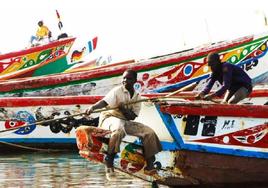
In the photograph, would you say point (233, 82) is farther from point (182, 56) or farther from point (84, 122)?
point (182, 56)

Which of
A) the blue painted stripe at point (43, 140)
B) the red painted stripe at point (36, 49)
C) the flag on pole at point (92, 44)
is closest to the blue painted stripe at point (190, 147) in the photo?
the blue painted stripe at point (43, 140)

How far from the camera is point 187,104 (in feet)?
32.2

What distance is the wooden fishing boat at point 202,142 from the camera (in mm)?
9805

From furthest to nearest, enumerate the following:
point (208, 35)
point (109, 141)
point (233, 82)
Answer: point (208, 35) → point (233, 82) → point (109, 141)

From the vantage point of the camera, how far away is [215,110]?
9805mm

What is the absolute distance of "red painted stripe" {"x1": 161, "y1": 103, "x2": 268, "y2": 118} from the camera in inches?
384

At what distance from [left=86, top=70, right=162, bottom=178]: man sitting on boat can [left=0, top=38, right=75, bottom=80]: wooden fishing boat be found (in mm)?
12875

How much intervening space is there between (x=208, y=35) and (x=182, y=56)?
372cm

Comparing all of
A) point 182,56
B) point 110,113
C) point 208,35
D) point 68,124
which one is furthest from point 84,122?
point 208,35

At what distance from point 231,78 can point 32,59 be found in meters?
14.0

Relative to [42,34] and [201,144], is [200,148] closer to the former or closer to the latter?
[201,144]

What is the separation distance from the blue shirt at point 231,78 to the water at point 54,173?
1.72 m

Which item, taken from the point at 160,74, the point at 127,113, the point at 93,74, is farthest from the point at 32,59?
the point at 127,113

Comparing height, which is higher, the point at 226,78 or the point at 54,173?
the point at 226,78
